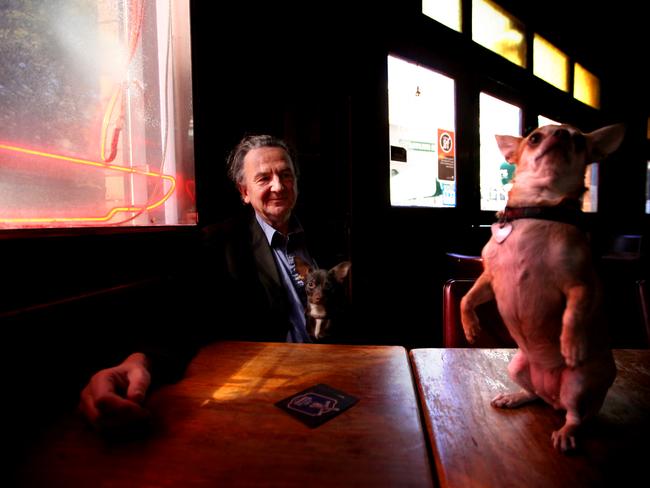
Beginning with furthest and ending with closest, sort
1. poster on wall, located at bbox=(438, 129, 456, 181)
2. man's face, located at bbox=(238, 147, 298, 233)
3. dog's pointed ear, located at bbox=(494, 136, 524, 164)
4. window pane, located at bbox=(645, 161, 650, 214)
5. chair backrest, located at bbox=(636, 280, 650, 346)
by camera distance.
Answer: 1. window pane, located at bbox=(645, 161, 650, 214)
2. poster on wall, located at bbox=(438, 129, 456, 181)
3. man's face, located at bbox=(238, 147, 298, 233)
4. chair backrest, located at bbox=(636, 280, 650, 346)
5. dog's pointed ear, located at bbox=(494, 136, 524, 164)

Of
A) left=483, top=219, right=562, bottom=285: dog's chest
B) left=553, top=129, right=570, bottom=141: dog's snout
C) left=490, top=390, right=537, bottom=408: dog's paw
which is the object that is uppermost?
left=553, top=129, right=570, bottom=141: dog's snout

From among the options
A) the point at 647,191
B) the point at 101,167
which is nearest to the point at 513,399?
the point at 101,167

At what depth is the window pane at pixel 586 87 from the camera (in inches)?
240

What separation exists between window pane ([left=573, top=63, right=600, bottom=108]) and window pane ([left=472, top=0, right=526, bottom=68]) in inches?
80.1

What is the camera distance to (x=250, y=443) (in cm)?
73

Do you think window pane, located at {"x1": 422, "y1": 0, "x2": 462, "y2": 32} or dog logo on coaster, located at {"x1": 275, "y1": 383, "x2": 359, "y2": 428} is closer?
dog logo on coaster, located at {"x1": 275, "y1": 383, "x2": 359, "y2": 428}

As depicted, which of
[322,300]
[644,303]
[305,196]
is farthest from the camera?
[305,196]

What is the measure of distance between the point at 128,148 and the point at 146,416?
1389 millimetres

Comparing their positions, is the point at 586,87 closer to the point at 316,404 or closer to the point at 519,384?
the point at 519,384

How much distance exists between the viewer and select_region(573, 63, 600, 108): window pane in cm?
609

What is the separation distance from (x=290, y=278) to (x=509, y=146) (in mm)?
1196

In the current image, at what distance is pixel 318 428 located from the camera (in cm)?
79

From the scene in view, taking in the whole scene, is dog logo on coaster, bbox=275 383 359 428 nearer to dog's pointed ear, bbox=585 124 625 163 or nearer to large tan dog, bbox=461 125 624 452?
large tan dog, bbox=461 125 624 452

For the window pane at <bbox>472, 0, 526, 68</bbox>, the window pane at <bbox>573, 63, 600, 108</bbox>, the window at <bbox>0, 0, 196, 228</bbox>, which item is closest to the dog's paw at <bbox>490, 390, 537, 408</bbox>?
the window at <bbox>0, 0, 196, 228</bbox>
